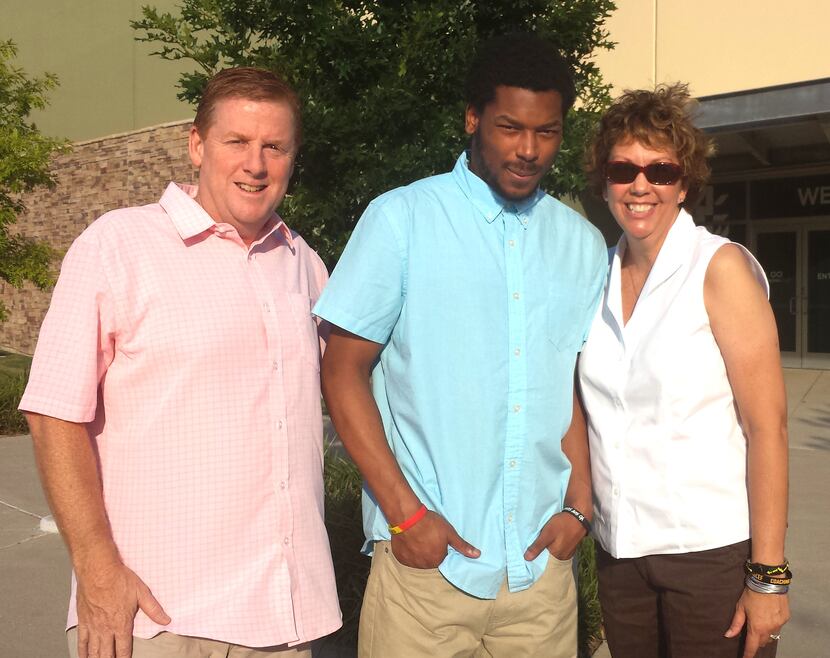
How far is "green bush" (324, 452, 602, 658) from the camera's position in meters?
4.11

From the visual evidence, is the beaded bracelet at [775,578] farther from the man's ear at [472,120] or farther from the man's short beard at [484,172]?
the man's ear at [472,120]

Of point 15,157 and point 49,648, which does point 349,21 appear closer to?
point 49,648

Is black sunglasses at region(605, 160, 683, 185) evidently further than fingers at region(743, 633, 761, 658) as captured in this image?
Yes

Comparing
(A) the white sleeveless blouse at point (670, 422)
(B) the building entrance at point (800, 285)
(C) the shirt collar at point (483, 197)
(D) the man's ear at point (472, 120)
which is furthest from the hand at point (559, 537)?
(B) the building entrance at point (800, 285)

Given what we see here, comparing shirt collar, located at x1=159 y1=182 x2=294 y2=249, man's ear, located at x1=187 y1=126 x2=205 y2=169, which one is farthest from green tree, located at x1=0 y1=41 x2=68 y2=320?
shirt collar, located at x1=159 y1=182 x2=294 y2=249

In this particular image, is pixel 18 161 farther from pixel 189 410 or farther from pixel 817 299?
pixel 817 299

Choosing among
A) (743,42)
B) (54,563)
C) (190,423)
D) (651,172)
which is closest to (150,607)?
(190,423)

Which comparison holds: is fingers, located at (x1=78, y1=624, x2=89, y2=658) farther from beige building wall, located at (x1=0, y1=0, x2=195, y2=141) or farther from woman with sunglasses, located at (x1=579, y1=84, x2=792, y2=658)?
beige building wall, located at (x1=0, y1=0, x2=195, y2=141)

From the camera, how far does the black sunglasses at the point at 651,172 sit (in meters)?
2.42

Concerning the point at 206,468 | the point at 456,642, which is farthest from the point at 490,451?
the point at 206,468

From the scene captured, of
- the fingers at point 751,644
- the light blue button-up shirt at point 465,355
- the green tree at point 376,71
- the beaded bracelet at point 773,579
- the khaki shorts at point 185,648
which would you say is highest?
the green tree at point 376,71

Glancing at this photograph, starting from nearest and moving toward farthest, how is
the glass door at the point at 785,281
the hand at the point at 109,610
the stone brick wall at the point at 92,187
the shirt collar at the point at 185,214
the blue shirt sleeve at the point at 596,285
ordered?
the hand at the point at 109,610, the shirt collar at the point at 185,214, the blue shirt sleeve at the point at 596,285, the stone brick wall at the point at 92,187, the glass door at the point at 785,281

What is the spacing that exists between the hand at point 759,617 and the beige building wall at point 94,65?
45.6ft

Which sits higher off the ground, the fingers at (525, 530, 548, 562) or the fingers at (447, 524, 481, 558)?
the fingers at (447, 524, 481, 558)
